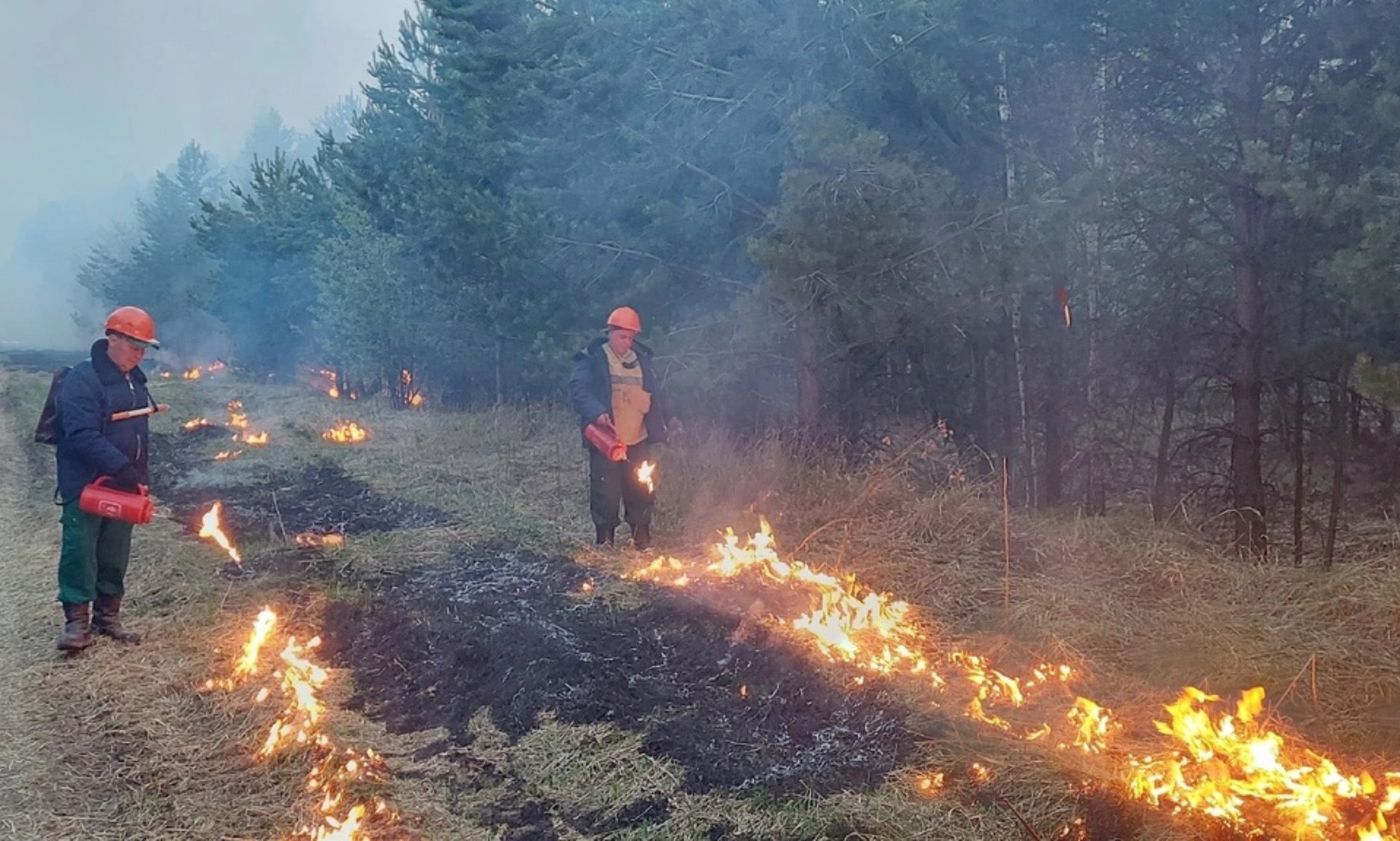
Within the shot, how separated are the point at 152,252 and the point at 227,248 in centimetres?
1275

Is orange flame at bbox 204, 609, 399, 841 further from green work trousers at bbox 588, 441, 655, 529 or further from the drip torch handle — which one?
green work trousers at bbox 588, 441, 655, 529

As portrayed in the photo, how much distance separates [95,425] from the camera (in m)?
5.53

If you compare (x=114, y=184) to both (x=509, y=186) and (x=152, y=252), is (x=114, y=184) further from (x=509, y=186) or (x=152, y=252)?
(x=509, y=186)

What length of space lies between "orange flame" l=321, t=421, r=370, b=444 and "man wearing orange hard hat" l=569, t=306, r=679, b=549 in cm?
806

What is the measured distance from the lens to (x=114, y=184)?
117 meters

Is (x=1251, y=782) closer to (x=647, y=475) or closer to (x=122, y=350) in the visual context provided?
(x=647, y=475)

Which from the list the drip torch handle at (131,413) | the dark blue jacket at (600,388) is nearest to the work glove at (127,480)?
the drip torch handle at (131,413)

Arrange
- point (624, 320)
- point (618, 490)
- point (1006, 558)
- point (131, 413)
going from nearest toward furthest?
point (131, 413) < point (1006, 558) < point (624, 320) < point (618, 490)

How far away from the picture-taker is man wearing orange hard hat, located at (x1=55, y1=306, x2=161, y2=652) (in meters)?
5.50

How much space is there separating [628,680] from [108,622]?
340cm

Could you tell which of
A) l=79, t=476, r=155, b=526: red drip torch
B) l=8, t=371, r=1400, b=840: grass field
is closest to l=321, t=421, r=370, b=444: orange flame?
l=8, t=371, r=1400, b=840: grass field

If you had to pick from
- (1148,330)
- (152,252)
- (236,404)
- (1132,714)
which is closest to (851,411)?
(1148,330)

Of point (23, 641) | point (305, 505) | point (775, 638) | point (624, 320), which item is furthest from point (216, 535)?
point (775, 638)

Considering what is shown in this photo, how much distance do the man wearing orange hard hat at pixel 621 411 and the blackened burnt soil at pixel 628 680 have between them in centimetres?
97
